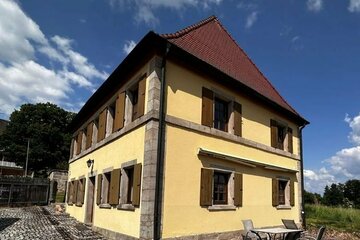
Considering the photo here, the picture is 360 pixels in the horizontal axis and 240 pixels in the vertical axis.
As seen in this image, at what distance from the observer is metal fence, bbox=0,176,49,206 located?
24016mm

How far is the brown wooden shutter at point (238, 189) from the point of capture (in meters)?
11.1

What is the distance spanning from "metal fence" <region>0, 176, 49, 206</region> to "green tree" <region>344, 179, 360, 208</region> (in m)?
62.3

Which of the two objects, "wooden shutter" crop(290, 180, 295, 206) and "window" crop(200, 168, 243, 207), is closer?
"window" crop(200, 168, 243, 207)

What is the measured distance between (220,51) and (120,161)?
5.90 m

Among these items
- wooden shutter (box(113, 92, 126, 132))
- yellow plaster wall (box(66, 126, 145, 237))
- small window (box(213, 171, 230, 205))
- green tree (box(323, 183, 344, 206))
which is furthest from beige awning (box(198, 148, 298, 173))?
green tree (box(323, 183, 344, 206))

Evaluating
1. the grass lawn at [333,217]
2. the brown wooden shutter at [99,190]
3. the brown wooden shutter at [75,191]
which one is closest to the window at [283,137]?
the grass lawn at [333,217]

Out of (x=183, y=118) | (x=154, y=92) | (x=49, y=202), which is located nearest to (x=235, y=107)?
(x=183, y=118)

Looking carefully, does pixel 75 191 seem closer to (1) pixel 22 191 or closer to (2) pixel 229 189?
(2) pixel 229 189

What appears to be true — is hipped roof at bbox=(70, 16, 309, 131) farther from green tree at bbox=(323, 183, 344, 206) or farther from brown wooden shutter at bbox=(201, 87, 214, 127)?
green tree at bbox=(323, 183, 344, 206)

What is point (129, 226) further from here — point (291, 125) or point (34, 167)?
point (34, 167)

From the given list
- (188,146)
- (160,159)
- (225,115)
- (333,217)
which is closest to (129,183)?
(160,159)

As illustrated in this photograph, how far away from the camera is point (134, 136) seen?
1002 centimetres

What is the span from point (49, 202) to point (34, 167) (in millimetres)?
14872

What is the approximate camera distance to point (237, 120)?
1187 centimetres
